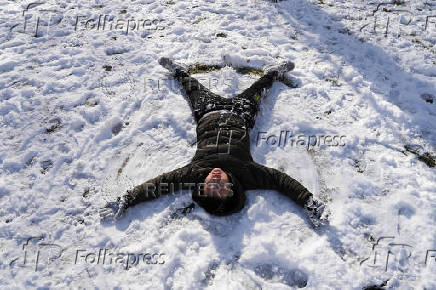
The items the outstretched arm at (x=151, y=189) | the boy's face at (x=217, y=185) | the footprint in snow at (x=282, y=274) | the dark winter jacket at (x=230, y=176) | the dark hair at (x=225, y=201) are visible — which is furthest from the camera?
the outstretched arm at (x=151, y=189)

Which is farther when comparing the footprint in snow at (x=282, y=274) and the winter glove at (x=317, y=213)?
the winter glove at (x=317, y=213)

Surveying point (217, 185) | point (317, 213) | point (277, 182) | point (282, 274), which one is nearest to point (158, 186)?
point (217, 185)

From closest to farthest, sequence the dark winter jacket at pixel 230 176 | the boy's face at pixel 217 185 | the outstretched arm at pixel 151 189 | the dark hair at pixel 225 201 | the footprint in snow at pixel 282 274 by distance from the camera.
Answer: the footprint in snow at pixel 282 274 → the boy's face at pixel 217 185 → the dark hair at pixel 225 201 → the dark winter jacket at pixel 230 176 → the outstretched arm at pixel 151 189

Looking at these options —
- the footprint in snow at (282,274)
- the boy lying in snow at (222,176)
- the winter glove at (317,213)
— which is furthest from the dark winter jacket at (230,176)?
the footprint in snow at (282,274)

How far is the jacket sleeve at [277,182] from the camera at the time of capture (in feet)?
12.9

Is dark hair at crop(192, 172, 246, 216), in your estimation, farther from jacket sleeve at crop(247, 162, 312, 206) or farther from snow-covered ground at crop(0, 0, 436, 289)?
jacket sleeve at crop(247, 162, 312, 206)

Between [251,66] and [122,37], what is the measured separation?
2.78m

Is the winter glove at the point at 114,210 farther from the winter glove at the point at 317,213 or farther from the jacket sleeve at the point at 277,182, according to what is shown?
the winter glove at the point at 317,213

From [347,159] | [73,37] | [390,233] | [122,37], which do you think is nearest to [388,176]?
[347,159]

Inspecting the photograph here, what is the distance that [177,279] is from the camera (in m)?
3.47

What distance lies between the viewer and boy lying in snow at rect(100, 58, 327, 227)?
3.78m

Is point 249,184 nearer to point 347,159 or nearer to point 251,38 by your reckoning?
point 347,159

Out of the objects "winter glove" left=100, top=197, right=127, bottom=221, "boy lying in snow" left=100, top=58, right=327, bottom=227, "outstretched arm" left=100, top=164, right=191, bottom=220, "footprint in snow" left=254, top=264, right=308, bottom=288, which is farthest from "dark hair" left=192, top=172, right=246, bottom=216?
"winter glove" left=100, top=197, right=127, bottom=221

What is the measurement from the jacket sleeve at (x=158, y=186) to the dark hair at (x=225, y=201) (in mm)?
254
